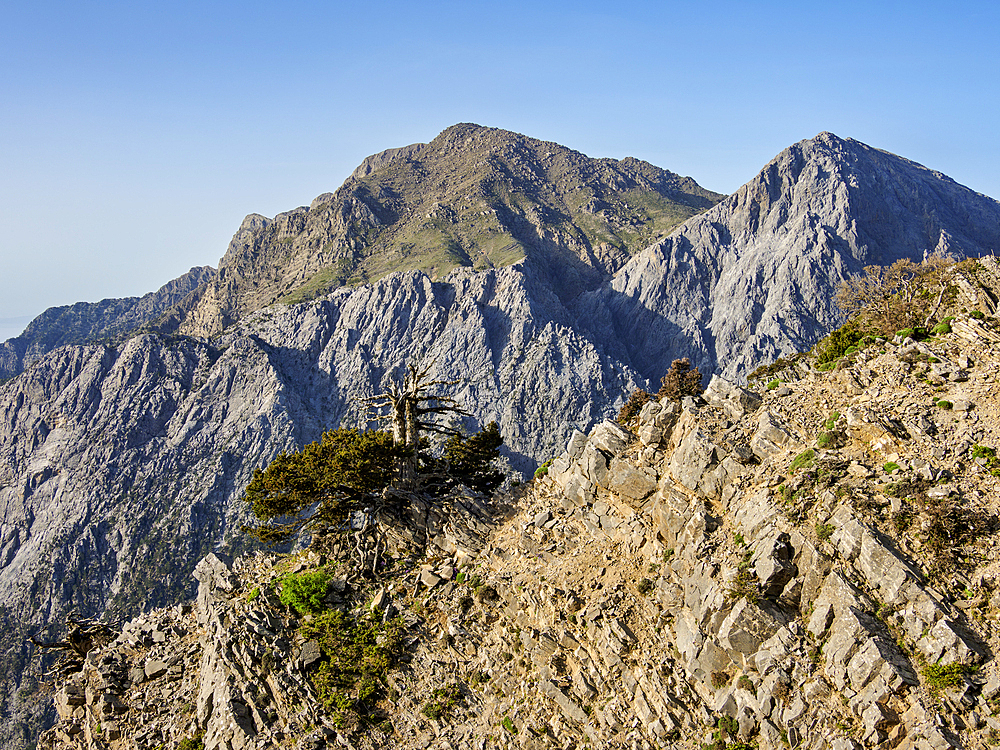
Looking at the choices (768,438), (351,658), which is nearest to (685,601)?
(768,438)

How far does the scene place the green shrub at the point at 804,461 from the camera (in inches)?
939

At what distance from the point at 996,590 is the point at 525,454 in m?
169

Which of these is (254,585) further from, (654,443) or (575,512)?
(654,443)

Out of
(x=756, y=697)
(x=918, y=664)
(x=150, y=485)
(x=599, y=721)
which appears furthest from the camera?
(x=150, y=485)

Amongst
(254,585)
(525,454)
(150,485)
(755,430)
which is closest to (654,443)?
(755,430)

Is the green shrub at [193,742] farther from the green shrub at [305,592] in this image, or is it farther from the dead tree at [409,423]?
the dead tree at [409,423]

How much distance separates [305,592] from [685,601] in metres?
19.3

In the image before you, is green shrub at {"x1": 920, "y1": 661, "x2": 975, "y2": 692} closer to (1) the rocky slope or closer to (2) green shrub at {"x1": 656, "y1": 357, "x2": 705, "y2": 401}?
(1) the rocky slope

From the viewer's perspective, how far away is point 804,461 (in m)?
24.0

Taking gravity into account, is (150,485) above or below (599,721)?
below

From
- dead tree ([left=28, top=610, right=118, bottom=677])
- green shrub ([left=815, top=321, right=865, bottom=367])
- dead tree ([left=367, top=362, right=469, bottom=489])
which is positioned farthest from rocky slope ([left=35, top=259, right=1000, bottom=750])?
dead tree ([left=28, top=610, right=118, bottom=677])

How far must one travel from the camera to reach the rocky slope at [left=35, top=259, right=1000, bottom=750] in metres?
18.7

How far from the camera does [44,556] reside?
17012 cm

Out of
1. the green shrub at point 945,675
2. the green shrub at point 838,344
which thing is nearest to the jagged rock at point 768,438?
the green shrub at point 838,344
